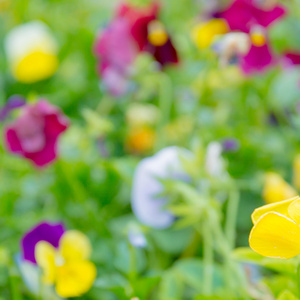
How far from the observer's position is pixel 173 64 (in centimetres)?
86

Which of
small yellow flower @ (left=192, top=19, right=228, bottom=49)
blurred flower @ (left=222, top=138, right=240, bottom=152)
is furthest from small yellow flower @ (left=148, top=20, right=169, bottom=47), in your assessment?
blurred flower @ (left=222, top=138, right=240, bottom=152)

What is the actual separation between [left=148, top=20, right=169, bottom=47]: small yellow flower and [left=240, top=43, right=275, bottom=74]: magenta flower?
0.14 metres

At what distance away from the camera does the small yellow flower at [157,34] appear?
2.68 feet

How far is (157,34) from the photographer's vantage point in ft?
2.67

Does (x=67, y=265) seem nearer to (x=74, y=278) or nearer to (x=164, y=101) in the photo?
(x=74, y=278)

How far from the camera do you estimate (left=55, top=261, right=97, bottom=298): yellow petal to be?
0.47 metres

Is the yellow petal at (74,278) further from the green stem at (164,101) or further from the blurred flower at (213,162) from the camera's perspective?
the green stem at (164,101)

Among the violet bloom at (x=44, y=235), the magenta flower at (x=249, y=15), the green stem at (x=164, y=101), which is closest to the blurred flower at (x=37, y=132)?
the violet bloom at (x=44, y=235)

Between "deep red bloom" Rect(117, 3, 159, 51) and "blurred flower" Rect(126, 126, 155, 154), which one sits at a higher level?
"deep red bloom" Rect(117, 3, 159, 51)

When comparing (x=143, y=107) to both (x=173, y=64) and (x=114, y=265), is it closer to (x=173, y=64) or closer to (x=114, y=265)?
(x=173, y=64)

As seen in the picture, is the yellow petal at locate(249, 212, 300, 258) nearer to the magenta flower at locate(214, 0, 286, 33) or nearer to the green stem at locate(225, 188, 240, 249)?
the green stem at locate(225, 188, 240, 249)

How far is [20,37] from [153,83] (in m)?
0.34

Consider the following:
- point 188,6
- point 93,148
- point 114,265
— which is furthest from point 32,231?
point 188,6

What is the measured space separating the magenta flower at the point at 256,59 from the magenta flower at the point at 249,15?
0.04 metres
